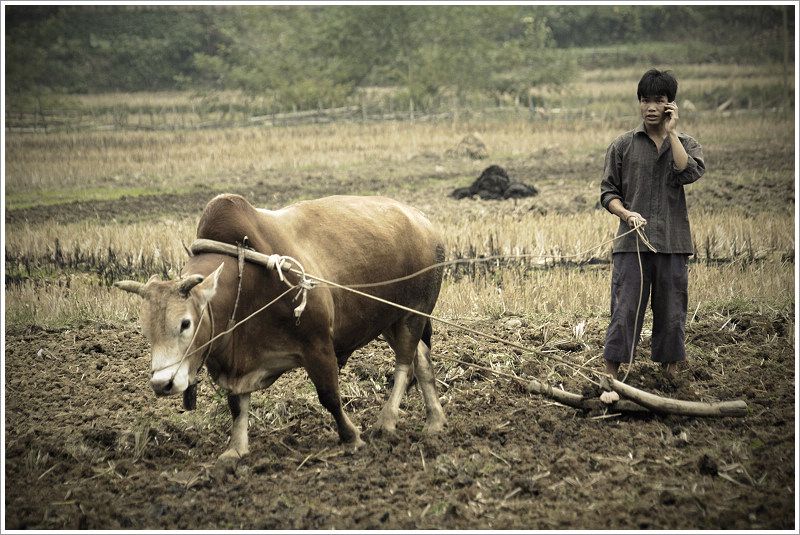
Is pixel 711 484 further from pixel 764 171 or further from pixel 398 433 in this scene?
pixel 764 171

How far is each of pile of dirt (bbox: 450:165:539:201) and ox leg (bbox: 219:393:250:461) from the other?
9884 mm

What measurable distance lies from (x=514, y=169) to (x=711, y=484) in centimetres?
1458

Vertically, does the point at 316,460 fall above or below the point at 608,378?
below

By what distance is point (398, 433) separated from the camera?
4.80m

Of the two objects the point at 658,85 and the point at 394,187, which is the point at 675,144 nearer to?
the point at 658,85

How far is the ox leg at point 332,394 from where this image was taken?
4.36 m

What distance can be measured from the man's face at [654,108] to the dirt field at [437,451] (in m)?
1.66

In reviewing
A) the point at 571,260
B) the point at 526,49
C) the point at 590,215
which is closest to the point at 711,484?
the point at 571,260

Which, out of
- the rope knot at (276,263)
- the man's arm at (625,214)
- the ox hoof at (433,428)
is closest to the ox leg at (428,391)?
the ox hoof at (433,428)

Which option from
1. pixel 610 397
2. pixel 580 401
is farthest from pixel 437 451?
pixel 610 397

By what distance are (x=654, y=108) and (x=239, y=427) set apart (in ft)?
10.4

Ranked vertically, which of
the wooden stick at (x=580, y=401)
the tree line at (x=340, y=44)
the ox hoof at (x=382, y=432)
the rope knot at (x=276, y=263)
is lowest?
the ox hoof at (x=382, y=432)

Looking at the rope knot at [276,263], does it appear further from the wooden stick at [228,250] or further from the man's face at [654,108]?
the man's face at [654,108]

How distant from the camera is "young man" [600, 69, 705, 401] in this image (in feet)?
15.3
